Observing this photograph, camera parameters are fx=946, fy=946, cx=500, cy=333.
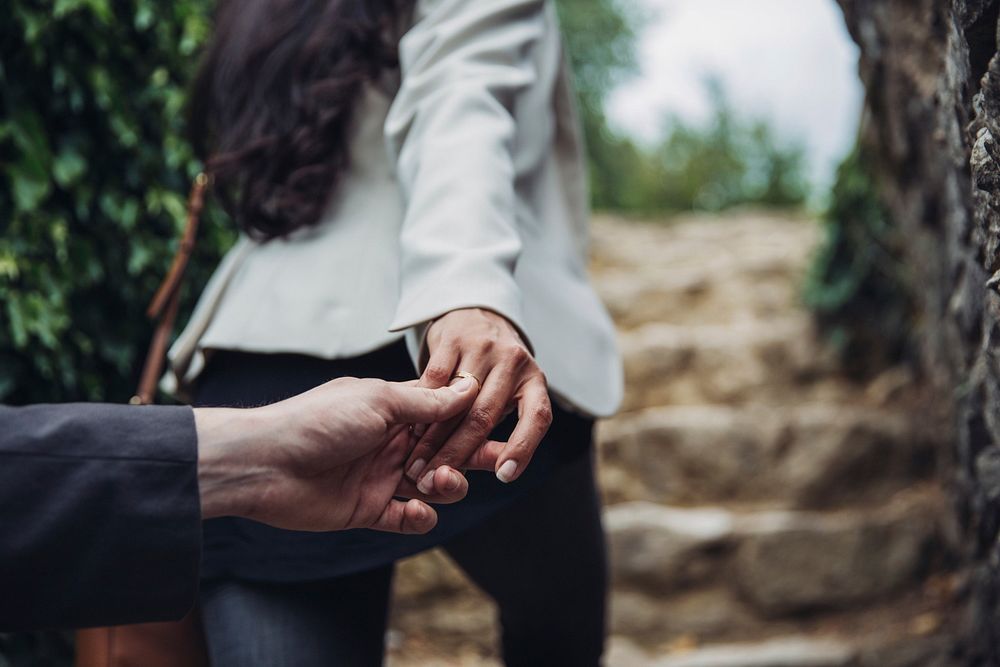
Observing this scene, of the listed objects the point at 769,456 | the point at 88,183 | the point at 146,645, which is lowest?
the point at 769,456

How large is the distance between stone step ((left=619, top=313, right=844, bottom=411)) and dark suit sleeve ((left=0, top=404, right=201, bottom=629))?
3.75 metres

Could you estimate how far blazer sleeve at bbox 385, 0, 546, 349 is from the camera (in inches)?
42.5

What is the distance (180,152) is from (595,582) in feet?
4.64

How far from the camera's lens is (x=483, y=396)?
984 millimetres

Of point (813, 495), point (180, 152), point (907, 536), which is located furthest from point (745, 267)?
point (180, 152)

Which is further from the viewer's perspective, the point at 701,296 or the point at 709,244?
the point at 709,244

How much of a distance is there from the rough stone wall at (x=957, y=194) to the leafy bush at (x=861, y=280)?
0.90 meters

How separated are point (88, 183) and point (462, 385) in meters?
1.43

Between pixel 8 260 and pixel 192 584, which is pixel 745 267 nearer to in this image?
pixel 8 260

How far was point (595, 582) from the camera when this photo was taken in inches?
54.7

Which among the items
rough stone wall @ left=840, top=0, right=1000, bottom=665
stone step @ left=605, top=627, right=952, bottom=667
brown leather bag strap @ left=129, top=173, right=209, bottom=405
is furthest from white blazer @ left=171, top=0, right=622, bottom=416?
stone step @ left=605, top=627, right=952, bottom=667

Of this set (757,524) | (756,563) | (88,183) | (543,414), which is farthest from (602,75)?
(543,414)

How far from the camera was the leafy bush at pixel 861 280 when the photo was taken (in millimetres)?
3910

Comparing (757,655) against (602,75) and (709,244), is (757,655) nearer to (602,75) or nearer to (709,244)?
(709,244)
